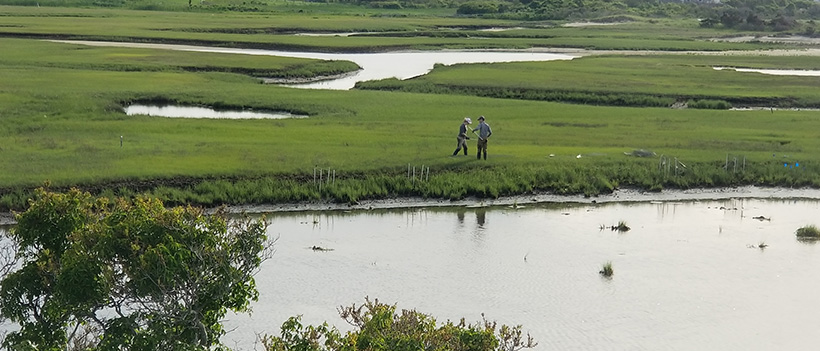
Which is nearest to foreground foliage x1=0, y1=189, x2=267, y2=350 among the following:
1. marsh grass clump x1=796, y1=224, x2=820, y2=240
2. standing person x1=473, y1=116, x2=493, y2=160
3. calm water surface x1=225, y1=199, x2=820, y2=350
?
calm water surface x1=225, y1=199, x2=820, y2=350

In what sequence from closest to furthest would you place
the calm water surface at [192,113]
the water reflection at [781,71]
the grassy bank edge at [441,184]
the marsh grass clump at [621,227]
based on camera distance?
the marsh grass clump at [621,227]
the grassy bank edge at [441,184]
the calm water surface at [192,113]
the water reflection at [781,71]

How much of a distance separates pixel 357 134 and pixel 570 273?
18348mm

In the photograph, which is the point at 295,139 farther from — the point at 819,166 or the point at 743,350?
the point at 743,350

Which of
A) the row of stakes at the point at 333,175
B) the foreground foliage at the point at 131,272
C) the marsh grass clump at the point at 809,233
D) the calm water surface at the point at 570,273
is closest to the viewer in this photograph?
the foreground foliage at the point at 131,272

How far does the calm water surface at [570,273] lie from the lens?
21.9 m

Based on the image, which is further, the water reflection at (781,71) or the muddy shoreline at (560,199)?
the water reflection at (781,71)

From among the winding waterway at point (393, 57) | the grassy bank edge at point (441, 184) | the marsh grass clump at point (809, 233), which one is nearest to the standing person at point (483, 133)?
the grassy bank edge at point (441, 184)

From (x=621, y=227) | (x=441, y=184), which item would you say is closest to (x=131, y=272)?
(x=621, y=227)

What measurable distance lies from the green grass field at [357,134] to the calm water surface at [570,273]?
9.18ft

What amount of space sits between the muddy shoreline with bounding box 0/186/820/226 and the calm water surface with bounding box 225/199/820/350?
0.75 meters

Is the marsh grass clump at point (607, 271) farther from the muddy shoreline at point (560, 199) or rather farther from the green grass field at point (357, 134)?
the green grass field at point (357, 134)

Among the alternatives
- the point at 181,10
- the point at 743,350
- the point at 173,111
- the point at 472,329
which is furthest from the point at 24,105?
the point at 181,10

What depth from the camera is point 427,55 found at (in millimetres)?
95500

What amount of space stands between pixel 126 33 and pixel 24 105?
5546 cm
